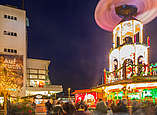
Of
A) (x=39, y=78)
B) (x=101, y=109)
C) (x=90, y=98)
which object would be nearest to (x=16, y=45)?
(x=39, y=78)

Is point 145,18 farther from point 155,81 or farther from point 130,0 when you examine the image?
point 155,81

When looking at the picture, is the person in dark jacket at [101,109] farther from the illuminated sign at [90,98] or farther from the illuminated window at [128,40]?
the illuminated window at [128,40]

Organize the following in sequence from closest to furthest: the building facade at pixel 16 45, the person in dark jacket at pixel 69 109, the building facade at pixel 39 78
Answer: the person in dark jacket at pixel 69 109
the building facade at pixel 16 45
the building facade at pixel 39 78

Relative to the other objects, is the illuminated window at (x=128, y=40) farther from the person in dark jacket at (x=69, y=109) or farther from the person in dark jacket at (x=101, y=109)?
the person in dark jacket at (x=69, y=109)

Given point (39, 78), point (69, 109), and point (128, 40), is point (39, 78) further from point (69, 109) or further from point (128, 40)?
point (69, 109)

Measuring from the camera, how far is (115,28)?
2898 cm

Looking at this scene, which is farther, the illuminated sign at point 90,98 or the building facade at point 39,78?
the building facade at point 39,78

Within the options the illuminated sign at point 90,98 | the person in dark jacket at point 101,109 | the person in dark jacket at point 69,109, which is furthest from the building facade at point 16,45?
the person in dark jacket at point 101,109

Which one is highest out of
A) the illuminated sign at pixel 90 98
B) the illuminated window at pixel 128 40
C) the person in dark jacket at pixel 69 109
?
the illuminated window at pixel 128 40

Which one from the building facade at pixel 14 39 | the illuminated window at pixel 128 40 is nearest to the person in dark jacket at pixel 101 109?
the illuminated window at pixel 128 40

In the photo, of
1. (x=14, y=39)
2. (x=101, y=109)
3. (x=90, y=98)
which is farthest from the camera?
(x=14, y=39)

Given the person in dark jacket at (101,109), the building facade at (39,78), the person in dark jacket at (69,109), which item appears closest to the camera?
the person in dark jacket at (69,109)

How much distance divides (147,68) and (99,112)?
32.2 ft

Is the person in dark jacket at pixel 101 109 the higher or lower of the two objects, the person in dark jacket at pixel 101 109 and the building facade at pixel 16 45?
the lower
